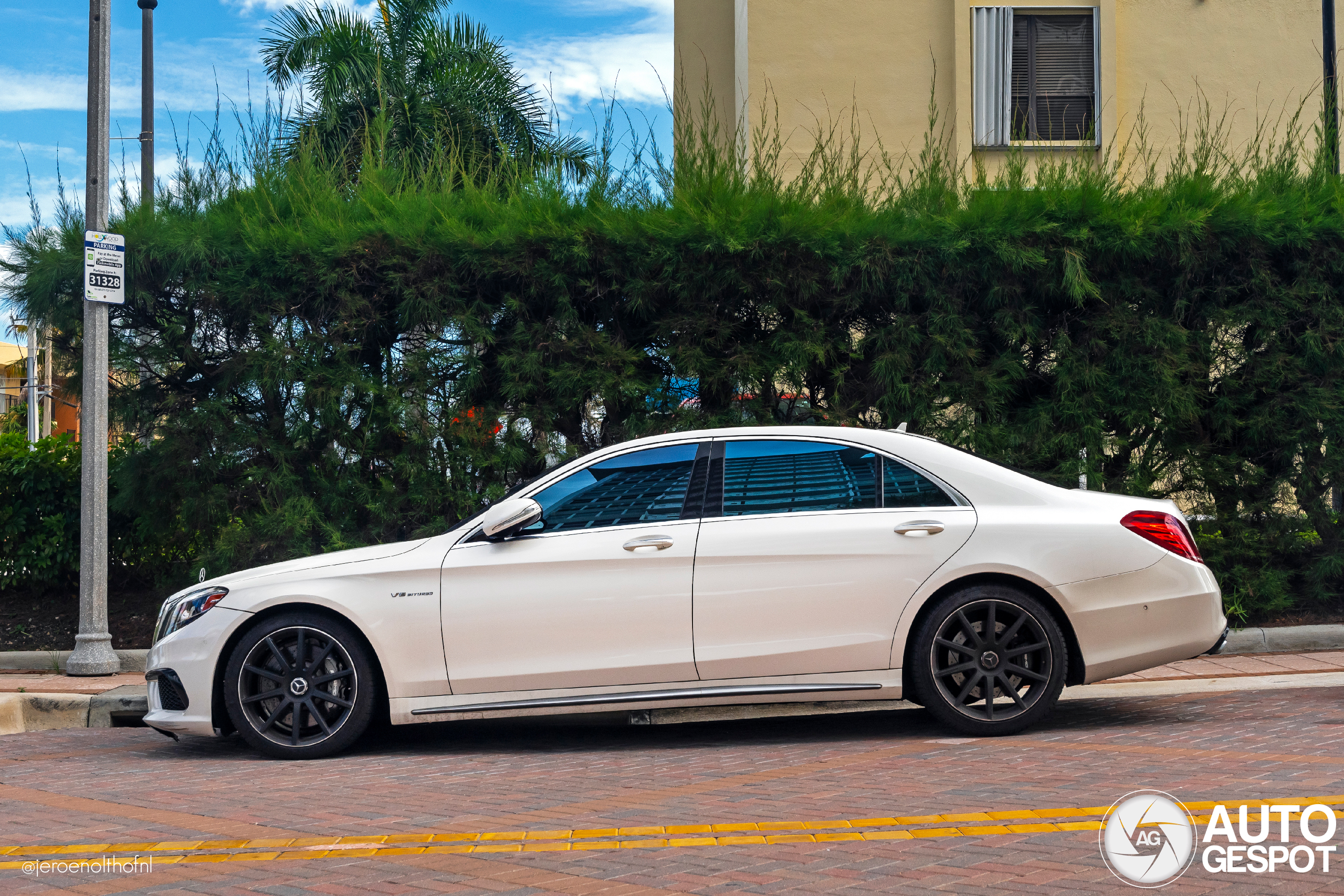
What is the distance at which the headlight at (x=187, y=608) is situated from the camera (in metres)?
6.34

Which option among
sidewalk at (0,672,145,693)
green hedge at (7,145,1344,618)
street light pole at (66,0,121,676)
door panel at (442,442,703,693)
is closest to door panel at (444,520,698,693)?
door panel at (442,442,703,693)

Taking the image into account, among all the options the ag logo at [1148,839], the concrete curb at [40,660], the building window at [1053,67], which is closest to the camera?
the ag logo at [1148,839]

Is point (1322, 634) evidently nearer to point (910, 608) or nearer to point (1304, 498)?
point (1304, 498)

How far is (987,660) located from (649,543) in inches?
70.0

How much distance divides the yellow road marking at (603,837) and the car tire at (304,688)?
5.17 feet

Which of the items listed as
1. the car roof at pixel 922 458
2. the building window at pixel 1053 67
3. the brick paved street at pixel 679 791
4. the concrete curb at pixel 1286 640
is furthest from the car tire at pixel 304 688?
the building window at pixel 1053 67

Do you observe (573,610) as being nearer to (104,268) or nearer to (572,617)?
(572,617)

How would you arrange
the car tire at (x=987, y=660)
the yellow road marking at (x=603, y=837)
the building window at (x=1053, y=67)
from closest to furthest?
the yellow road marking at (x=603, y=837) < the car tire at (x=987, y=660) < the building window at (x=1053, y=67)

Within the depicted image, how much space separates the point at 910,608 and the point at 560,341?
3.91 meters

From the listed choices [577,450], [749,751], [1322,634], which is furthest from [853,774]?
[1322,634]

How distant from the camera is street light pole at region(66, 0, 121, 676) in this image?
357 inches

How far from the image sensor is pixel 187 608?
6.43 meters

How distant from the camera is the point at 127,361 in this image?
947cm

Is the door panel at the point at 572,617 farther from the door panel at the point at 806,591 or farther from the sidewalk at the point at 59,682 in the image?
the sidewalk at the point at 59,682
